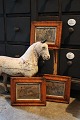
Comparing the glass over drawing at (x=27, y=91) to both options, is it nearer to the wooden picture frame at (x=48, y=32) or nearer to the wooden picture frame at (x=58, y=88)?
the wooden picture frame at (x=58, y=88)

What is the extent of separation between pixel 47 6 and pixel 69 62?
453 millimetres

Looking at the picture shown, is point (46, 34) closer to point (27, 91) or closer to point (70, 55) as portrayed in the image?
point (70, 55)

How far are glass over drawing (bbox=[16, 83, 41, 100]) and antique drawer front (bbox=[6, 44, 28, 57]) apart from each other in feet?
1.05

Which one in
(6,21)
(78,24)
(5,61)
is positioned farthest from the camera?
(6,21)

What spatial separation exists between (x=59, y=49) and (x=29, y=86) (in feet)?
1.18

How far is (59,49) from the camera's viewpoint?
1.46 meters

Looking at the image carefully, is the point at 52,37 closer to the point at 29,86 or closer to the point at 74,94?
the point at 29,86

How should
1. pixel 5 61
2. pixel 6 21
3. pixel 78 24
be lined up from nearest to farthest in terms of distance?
1. pixel 78 24
2. pixel 5 61
3. pixel 6 21

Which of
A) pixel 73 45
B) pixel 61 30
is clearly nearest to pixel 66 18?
pixel 61 30

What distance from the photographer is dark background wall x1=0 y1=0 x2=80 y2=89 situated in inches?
54.8

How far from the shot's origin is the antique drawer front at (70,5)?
135 centimetres

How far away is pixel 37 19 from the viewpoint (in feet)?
4.92

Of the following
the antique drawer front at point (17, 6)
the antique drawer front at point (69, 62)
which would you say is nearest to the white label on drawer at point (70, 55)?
the antique drawer front at point (69, 62)

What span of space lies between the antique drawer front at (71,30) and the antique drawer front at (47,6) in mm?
98
